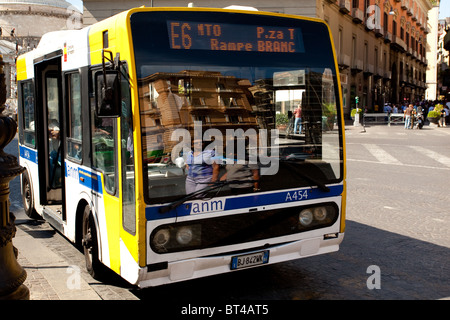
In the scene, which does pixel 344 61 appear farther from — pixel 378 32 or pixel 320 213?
pixel 320 213

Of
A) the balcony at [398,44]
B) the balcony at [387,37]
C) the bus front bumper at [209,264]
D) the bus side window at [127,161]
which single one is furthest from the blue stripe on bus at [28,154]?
the balcony at [398,44]

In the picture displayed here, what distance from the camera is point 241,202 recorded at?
15.5ft

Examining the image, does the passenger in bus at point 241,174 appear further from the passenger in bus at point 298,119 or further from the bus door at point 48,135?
the bus door at point 48,135

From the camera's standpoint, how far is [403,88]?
67875mm

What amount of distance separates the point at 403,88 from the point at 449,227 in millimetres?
63869

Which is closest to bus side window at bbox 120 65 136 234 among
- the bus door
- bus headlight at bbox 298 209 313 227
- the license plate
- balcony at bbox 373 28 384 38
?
the license plate

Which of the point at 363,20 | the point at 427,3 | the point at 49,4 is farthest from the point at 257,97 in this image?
the point at 49,4

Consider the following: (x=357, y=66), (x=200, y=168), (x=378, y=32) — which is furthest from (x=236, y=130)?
(x=378, y=32)

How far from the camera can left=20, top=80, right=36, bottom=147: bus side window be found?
790 centimetres

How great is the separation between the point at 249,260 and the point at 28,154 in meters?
4.80

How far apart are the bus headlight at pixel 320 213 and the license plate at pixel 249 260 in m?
0.67

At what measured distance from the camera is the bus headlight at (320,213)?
17.1 feet
